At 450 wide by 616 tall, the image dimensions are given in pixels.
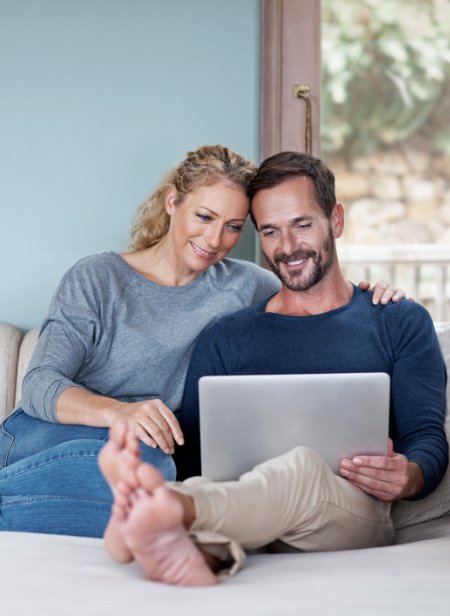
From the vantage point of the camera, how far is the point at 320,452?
5.25 ft

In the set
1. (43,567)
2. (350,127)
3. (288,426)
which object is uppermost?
(350,127)

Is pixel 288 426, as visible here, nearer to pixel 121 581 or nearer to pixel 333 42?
pixel 121 581

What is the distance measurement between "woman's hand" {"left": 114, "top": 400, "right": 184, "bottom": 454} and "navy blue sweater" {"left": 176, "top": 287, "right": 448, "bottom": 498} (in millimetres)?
330

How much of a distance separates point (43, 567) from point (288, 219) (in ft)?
3.26

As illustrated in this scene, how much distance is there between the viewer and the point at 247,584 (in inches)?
49.5

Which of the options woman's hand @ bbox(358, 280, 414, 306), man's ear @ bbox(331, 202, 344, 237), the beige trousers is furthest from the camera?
man's ear @ bbox(331, 202, 344, 237)

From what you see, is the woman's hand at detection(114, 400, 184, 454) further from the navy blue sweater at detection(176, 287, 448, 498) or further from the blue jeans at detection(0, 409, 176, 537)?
the navy blue sweater at detection(176, 287, 448, 498)

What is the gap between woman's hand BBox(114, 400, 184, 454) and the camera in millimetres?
1672

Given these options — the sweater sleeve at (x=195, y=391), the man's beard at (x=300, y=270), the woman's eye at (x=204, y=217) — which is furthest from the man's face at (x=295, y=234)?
the sweater sleeve at (x=195, y=391)

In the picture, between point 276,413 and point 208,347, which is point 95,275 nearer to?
point 208,347

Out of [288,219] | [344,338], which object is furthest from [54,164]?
[344,338]

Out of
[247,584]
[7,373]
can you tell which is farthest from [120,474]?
[7,373]

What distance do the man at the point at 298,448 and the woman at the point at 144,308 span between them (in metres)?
0.07

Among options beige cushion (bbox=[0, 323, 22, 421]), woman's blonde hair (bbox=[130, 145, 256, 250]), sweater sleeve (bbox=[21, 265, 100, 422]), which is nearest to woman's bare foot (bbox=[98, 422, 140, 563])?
sweater sleeve (bbox=[21, 265, 100, 422])
